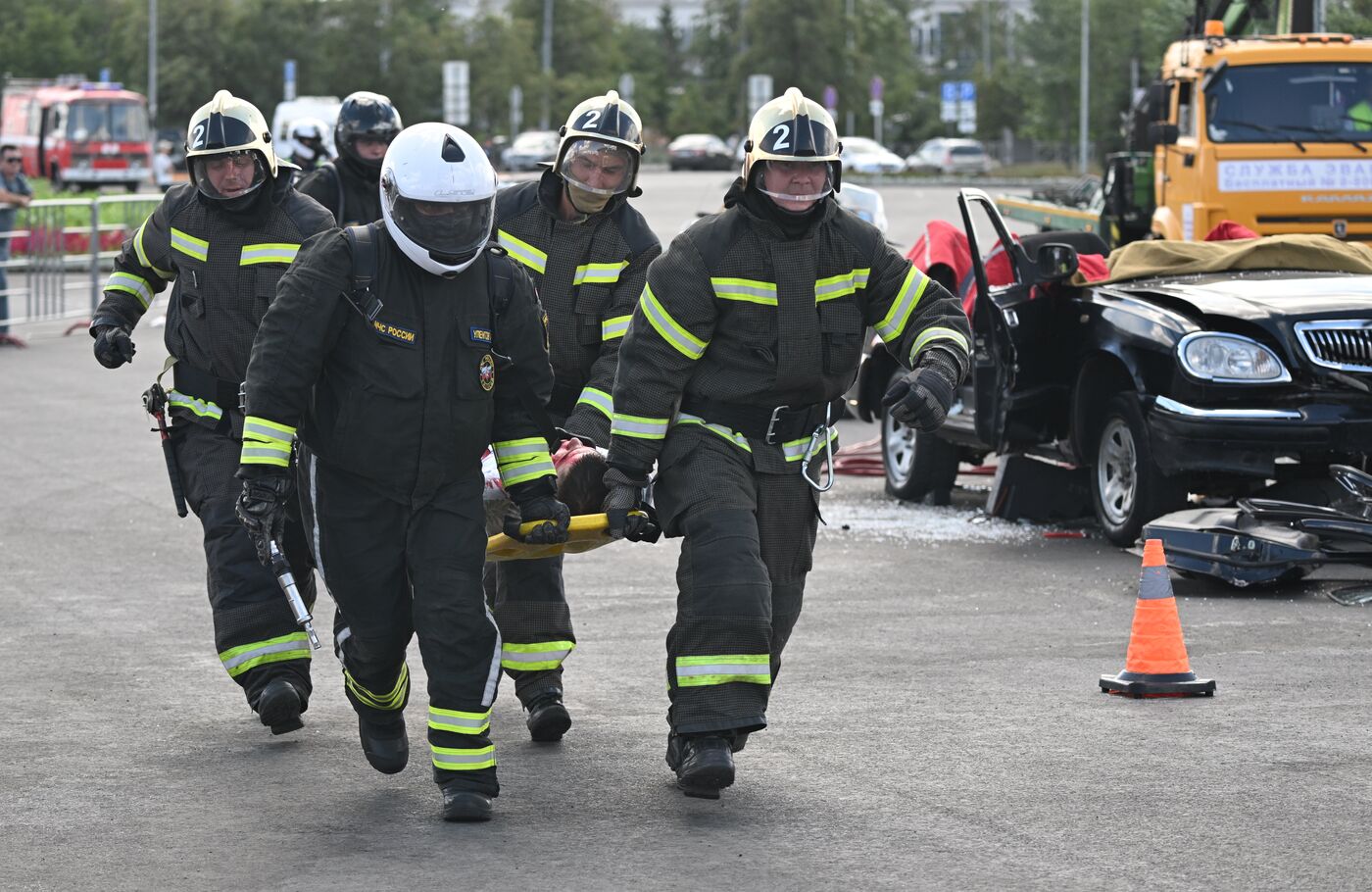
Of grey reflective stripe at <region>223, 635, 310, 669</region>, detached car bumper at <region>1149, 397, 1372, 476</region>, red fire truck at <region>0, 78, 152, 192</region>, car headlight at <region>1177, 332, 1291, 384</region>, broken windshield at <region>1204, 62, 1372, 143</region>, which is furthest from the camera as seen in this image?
red fire truck at <region>0, 78, 152, 192</region>

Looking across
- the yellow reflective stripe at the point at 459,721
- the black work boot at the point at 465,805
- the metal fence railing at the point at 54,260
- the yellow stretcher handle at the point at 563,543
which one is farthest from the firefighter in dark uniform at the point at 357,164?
the metal fence railing at the point at 54,260

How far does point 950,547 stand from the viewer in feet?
35.7

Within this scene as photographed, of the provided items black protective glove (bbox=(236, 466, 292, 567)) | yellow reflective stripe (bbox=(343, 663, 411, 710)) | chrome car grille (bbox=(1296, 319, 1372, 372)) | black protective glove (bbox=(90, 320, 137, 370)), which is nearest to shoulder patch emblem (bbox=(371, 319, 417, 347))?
black protective glove (bbox=(236, 466, 292, 567))

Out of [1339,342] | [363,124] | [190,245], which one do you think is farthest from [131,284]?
[1339,342]

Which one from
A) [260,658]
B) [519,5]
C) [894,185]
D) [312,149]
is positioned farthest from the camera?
[519,5]

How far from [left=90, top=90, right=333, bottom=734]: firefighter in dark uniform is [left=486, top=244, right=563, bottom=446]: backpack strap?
52.4 inches

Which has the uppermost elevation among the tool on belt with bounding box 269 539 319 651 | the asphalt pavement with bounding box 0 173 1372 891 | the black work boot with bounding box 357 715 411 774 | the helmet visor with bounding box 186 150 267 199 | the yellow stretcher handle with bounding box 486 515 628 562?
the helmet visor with bounding box 186 150 267 199

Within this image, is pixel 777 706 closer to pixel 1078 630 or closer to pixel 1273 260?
pixel 1078 630

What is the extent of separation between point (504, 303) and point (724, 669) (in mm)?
1202

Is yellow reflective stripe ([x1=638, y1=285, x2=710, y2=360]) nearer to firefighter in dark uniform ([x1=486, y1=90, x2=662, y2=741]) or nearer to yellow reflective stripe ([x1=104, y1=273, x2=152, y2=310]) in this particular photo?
firefighter in dark uniform ([x1=486, y1=90, x2=662, y2=741])

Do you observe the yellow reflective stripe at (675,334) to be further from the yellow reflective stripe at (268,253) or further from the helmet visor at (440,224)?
the yellow reflective stripe at (268,253)

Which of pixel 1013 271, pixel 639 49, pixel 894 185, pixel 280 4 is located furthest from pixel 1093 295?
pixel 639 49

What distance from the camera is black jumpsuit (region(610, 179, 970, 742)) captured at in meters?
6.12

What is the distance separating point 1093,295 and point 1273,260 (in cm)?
104
